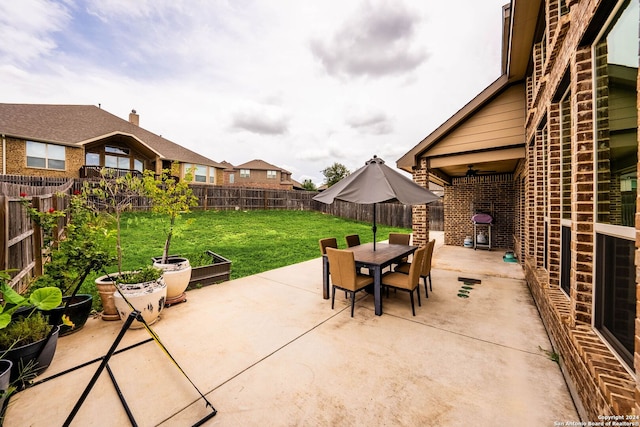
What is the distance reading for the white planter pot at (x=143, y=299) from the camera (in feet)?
10.8

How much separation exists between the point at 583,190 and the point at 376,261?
2.52m

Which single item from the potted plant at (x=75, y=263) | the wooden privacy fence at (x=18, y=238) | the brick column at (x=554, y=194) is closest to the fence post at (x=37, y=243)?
the wooden privacy fence at (x=18, y=238)

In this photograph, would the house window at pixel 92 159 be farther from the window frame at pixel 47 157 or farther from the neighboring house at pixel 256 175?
the neighboring house at pixel 256 175

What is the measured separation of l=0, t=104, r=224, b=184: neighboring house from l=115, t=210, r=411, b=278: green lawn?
406 cm

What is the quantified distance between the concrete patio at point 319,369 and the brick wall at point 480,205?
21.2ft

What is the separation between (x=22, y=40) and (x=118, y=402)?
1262cm

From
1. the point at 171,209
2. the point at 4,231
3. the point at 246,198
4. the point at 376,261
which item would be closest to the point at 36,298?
the point at 171,209

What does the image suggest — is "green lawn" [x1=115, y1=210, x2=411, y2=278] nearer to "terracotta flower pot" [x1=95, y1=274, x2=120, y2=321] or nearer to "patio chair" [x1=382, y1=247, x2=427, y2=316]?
"terracotta flower pot" [x1=95, y1=274, x2=120, y2=321]

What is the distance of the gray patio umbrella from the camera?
4105 millimetres

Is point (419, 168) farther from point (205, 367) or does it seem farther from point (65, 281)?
point (65, 281)

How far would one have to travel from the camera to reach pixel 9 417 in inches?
78.4

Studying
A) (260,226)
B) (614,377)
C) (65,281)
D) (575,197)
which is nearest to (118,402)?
(65,281)

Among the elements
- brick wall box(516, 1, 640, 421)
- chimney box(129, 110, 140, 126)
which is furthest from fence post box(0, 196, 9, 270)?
chimney box(129, 110, 140, 126)

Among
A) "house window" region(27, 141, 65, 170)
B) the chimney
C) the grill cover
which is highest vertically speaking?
the chimney
